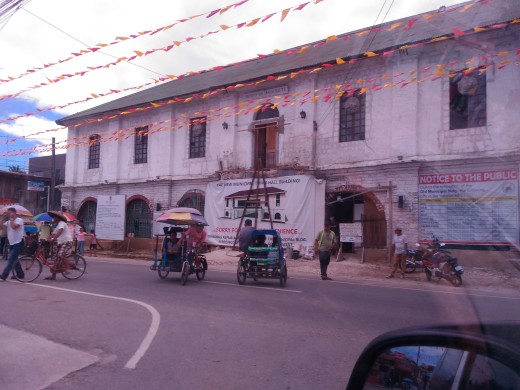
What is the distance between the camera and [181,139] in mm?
24281

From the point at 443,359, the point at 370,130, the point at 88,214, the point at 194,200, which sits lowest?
the point at 443,359

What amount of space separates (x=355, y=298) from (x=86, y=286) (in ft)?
19.9

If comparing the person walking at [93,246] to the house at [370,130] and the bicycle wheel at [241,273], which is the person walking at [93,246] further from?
the bicycle wheel at [241,273]

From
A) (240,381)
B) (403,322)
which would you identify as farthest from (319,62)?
(240,381)

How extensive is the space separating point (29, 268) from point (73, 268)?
3.33 ft

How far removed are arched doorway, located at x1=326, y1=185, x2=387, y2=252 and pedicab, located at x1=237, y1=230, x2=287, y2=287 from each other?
261 inches

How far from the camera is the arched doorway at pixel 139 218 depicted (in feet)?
82.2

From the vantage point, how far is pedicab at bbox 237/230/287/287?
38.7 feet

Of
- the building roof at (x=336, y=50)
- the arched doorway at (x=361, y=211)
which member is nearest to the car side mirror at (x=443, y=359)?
the building roof at (x=336, y=50)

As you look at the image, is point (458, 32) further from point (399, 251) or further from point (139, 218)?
point (139, 218)

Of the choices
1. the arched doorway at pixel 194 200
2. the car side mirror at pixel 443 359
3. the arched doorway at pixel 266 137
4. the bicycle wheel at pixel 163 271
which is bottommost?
the bicycle wheel at pixel 163 271

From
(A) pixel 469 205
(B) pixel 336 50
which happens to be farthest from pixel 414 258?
(B) pixel 336 50

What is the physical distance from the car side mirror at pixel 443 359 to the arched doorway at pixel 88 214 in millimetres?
27636

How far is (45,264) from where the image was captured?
466 inches
